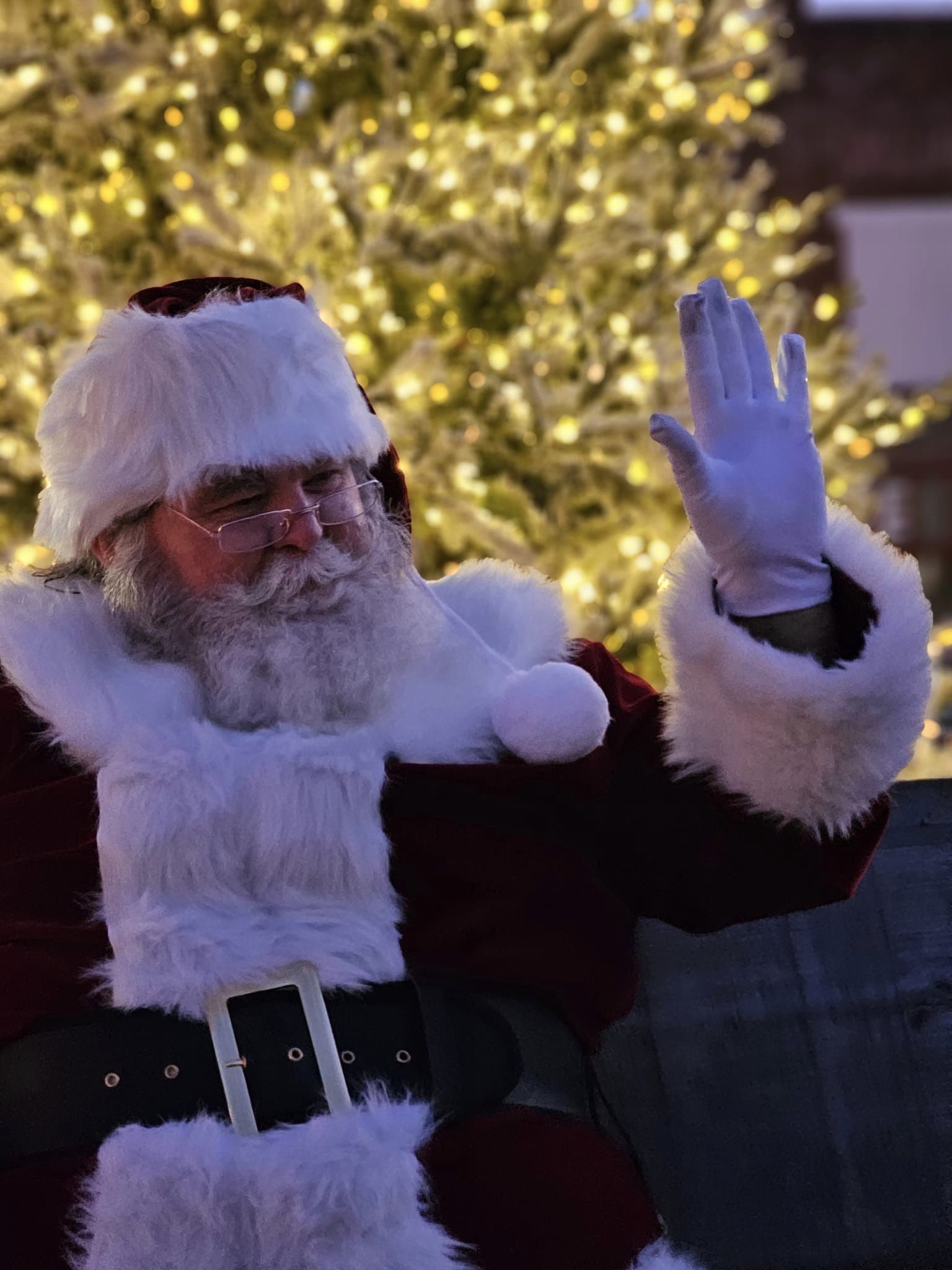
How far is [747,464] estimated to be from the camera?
1665 mm

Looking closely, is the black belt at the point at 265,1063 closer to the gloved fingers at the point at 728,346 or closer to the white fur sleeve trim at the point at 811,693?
the white fur sleeve trim at the point at 811,693

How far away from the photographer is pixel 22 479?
4.45 metres

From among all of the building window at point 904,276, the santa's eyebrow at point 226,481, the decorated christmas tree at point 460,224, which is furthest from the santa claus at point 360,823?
the building window at point 904,276

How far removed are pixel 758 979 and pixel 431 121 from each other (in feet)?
10.6

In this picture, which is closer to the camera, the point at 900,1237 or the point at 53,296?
the point at 900,1237

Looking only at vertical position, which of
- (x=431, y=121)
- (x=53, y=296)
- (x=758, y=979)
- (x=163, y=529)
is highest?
(x=431, y=121)

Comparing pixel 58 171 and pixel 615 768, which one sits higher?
pixel 58 171

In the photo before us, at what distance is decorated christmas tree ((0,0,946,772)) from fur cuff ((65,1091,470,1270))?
8.98ft

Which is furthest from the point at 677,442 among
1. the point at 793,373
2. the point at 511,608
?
the point at 511,608

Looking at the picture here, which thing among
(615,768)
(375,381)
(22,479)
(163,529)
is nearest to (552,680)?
(615,768)

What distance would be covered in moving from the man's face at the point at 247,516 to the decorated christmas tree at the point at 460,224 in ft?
7.27

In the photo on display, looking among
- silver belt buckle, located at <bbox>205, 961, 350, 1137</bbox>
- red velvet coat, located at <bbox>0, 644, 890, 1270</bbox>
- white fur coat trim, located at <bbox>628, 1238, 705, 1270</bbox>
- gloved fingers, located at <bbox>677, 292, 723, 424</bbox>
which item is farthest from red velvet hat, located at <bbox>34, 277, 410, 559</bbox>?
white fur coat trim, located at <bbox>628, 1238, 705, 1270</bbox>

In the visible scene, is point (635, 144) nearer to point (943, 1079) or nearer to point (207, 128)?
point (207, 128)

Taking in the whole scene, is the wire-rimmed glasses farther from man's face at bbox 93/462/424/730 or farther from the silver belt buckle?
the silver belt buckle
